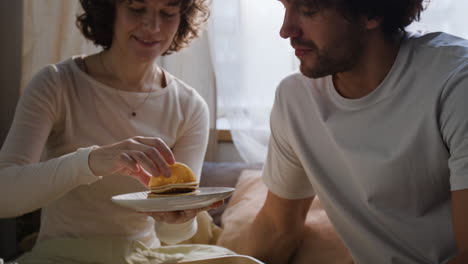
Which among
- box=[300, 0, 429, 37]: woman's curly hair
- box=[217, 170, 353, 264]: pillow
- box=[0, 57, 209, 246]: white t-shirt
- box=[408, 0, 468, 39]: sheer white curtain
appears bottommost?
box=[217, 170, 353, 264]: pillow

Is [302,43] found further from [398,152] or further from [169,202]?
[169,202]

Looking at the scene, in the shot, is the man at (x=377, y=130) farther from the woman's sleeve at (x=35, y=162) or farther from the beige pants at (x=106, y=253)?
the woman's sleeve at (x=35, y=162)

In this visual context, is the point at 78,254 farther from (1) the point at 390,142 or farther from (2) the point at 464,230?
(2) the point at 464,230

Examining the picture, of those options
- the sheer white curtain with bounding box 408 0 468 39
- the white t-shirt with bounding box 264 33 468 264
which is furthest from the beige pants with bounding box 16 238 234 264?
the sheer white curtain with bounding box 408 0 468 39

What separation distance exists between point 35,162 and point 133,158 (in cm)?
43

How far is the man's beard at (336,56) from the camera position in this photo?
134cm

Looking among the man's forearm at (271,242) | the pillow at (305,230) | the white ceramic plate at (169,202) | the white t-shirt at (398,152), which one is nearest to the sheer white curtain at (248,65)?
the pillow at (305,230)

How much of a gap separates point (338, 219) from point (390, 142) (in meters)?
0.29

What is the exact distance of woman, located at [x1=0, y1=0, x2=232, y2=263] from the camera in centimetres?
136

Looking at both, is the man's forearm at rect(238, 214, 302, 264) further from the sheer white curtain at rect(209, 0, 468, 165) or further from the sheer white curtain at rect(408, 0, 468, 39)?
the sheer white curtain at rect(408, 0, 468, 39)

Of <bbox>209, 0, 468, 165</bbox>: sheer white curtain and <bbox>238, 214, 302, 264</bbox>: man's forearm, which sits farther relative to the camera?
<bbox>209, 0, 468, 165</bbox>: sheer white curtain

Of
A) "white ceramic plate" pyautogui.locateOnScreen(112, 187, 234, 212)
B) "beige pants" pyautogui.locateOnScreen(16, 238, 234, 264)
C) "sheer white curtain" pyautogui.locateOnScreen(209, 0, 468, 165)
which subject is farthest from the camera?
"sheer white curtain" pyautogui.locateOnScreen(209, 0, 468, 165)

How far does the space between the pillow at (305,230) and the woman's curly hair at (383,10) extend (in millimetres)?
684

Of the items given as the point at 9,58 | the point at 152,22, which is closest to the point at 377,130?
the point at 152,22
